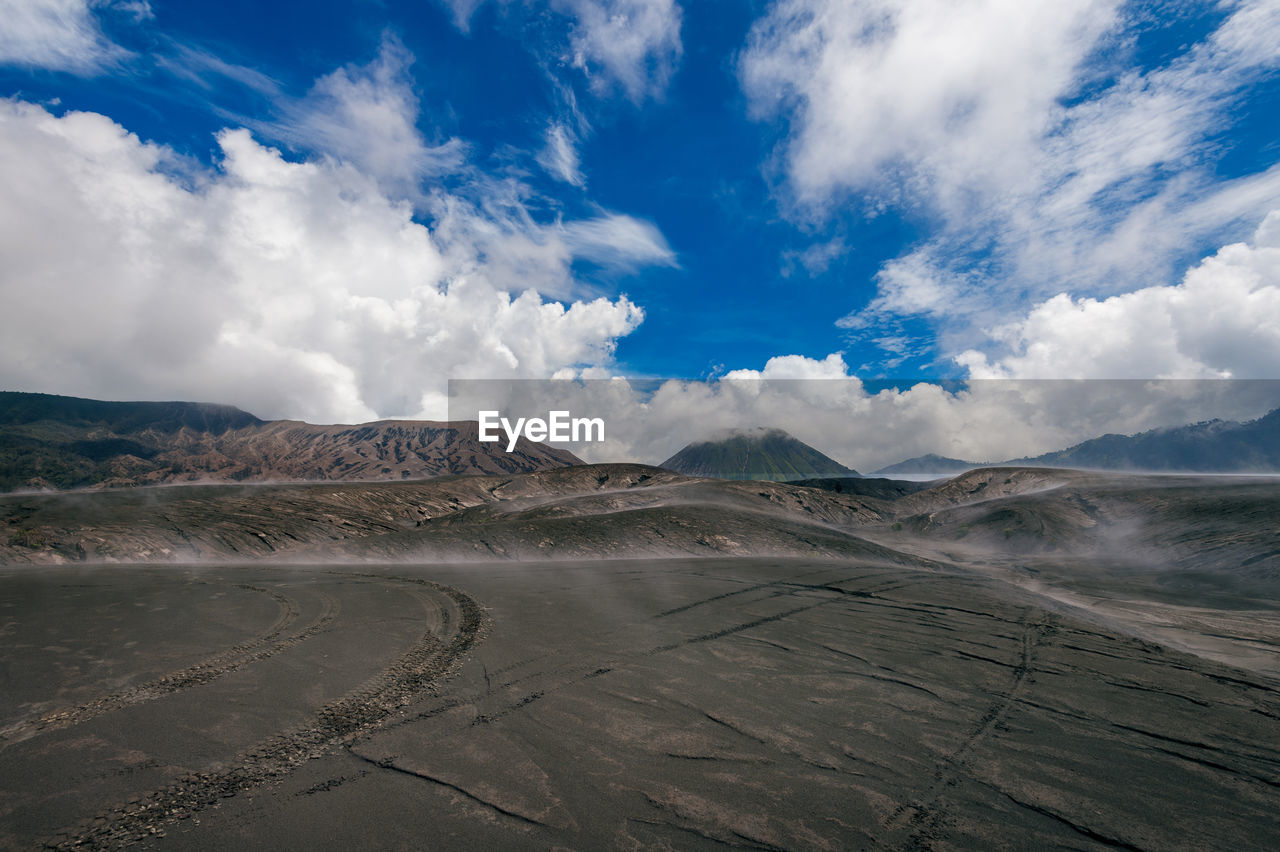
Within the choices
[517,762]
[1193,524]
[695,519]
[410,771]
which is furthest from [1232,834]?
[1193,524]

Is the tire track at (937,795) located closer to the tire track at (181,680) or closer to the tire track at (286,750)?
the tire track at (286,750)

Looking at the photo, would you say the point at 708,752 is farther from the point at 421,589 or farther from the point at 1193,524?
the point at 1193,524

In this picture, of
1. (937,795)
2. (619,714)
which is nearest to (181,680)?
(619,714)

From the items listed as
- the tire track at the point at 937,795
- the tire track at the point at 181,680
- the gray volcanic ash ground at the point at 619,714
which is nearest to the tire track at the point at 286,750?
the gray volcanic ash ground at the point at 619,714

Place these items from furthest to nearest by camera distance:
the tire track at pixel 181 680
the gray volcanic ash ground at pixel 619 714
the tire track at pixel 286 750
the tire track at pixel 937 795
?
1. the tire track at pixel 181 680
2. the gray volcanic ash ground at pixel 619 714
3. the tire track at pixel 937 795
4. the tire track at pixel 286 750

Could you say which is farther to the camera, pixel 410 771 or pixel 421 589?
pixel 421 589

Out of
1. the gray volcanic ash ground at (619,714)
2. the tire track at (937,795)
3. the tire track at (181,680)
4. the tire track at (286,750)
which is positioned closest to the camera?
the tire track at (286,750)
